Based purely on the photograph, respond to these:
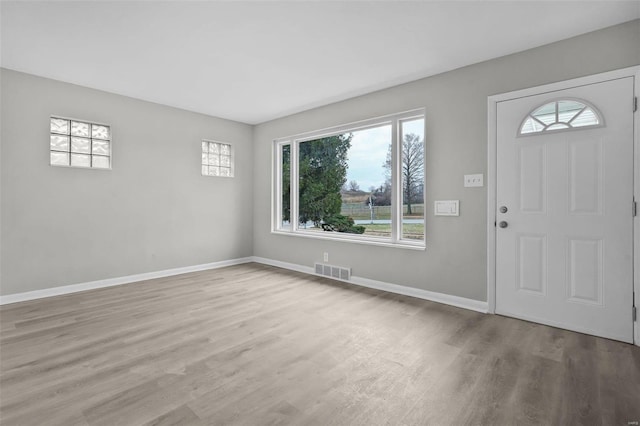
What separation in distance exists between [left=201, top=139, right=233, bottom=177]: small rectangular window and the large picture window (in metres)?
0.91

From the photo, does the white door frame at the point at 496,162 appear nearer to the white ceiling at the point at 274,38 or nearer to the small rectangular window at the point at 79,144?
the white ceiling at the point at 274,38

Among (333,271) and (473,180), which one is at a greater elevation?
(473,180)

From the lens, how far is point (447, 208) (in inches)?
141

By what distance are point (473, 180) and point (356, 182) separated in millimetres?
1809

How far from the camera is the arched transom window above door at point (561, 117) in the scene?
8.98ft

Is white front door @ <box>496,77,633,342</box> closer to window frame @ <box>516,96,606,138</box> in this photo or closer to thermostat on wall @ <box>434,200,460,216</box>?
window frame @ <box>516,96,606,138</box>

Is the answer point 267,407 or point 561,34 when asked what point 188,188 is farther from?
point 561,34

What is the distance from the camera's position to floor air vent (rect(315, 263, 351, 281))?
4543mm

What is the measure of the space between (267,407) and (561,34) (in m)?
3.87

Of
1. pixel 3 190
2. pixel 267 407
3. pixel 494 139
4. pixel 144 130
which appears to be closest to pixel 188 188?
pixel 144 130

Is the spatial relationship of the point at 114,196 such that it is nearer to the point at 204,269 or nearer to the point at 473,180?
the point at 204,269

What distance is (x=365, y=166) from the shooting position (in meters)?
4.64

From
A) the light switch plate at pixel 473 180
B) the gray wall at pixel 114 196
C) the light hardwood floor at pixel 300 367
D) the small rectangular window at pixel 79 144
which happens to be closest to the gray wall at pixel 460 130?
the light switch plate at pixel 473 180

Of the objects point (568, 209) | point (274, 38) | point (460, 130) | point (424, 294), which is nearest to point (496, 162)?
point (460, 130)
